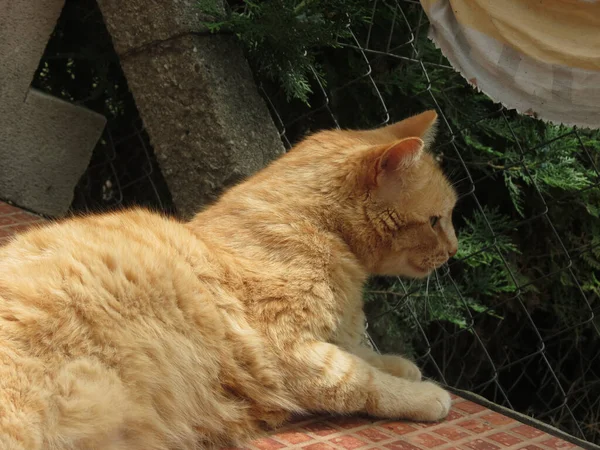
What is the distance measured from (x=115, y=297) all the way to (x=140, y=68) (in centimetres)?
145

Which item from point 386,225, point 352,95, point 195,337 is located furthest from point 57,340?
point 352,95

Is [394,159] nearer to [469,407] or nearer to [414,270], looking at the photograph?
[414,270]

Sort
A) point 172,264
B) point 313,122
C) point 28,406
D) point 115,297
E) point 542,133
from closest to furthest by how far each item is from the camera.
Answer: point 28,406 → point 115,297 → point 172,264 → point 542,133 → point 313,122

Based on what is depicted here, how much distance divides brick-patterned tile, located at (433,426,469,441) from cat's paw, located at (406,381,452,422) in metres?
0.04

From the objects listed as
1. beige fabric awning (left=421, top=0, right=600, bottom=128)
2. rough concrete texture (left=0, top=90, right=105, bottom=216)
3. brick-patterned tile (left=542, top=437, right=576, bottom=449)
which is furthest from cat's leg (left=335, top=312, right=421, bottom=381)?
rough concrete texture (left=0, top=90, right=105, bottom=216)

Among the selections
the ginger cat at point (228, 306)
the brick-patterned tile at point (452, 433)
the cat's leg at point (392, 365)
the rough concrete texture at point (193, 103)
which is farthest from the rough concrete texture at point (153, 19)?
the brick-patterned tile at point (452, 433)

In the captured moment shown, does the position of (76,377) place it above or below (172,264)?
below

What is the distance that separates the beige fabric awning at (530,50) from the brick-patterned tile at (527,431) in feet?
3.10

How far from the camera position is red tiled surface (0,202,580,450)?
7.25ft

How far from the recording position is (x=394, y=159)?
94.4 inches

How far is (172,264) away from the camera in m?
2.24

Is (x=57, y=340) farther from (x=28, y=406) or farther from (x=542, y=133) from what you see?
(x=542, y=133)

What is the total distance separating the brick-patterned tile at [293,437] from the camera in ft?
7.25

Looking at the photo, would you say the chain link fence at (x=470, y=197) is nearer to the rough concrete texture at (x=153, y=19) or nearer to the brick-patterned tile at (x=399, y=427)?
the rough concrete texture at (x=153, y=19)
